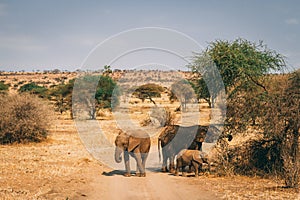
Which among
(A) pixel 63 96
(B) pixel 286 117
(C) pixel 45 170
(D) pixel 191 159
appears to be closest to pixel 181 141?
(D) pixel 191 159

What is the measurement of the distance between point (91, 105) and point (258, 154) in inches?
1062

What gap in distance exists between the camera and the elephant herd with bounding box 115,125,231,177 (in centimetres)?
1170

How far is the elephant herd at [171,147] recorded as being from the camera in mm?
11703

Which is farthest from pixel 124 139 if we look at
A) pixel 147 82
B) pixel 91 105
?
pixel 147 82

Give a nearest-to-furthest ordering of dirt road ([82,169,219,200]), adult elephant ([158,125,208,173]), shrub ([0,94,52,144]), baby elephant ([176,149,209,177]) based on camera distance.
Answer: dirt road ([82,169,219,200]), baby elephant ([176,149,209,177]), adult elephant ([158,125,208,173]), shrub ([0,94,52,144])

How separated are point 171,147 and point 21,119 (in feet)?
33.6

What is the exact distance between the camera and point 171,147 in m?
12.9

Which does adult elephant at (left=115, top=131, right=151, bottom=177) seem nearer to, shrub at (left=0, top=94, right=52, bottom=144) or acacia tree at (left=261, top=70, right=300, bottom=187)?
acacia tree at (left=261, top=70, right=300, bottom=187)

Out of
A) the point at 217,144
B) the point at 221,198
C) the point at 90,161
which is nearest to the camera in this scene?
the point at 221,198

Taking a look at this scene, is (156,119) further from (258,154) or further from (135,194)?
(135,194)

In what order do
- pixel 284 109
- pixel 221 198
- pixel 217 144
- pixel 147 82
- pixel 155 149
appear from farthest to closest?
pixel 147 82 < pixel 155 149 < pixel 217 144 < pixel 284 109 < pixel 221 198

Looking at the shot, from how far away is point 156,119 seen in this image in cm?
3100

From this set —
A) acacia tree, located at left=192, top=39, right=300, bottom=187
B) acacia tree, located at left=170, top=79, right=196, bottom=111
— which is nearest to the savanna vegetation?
acacia tree, located at left=192, top=39, right=300, bottom=187

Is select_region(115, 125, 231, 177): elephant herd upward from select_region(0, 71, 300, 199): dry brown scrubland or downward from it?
upward
